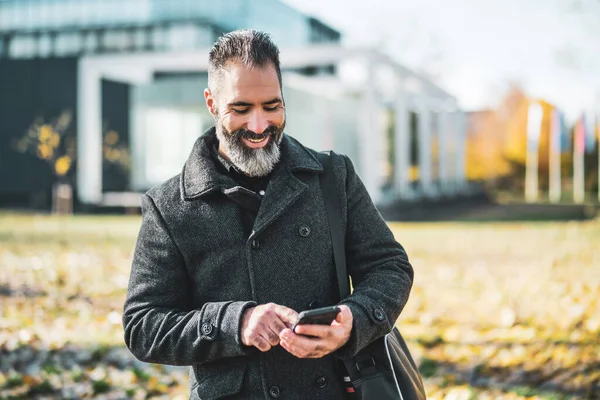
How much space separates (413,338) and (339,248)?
14.9 feet

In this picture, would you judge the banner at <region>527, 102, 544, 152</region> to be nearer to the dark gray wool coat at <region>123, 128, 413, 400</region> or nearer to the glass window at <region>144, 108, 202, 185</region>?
the glass window at <region>144, 108, 202, 185</region>

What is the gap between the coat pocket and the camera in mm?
2389

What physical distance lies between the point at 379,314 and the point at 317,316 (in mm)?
285

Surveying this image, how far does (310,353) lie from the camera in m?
2.15

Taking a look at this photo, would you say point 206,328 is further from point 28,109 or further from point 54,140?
point 28,109

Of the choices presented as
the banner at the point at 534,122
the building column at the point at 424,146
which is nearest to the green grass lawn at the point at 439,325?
the building column at the point at 424,146

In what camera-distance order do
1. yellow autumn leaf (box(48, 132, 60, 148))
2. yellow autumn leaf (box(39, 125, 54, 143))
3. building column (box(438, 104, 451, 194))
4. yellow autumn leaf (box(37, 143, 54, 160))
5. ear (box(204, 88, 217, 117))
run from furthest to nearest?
building column (box(438, 104, 451, 194)), yellow autumn leaf (box(48, 132, 60, 148)), yellow autumn leaf (box(39, 125, 54, 143)), yellow autumn leaf (box(37, 143, 54, 160)), ear (box(204, 88, 217, 117))

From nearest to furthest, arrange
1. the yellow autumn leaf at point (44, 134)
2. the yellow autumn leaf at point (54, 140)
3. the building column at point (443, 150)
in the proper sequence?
the yellow autumn leaf at point (44, 134), the yellow autumn leaf at point (54, 140), the building column at point (443, 150)

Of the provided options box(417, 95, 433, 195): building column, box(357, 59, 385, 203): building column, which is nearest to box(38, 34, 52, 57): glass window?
box(417, 95, 433, 195): building column

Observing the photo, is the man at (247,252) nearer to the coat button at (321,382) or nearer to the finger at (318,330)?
the coat button at (321,382)

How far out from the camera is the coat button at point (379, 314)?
2316 millimetres

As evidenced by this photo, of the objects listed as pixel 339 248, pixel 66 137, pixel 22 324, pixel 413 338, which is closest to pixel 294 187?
pixel 339 248

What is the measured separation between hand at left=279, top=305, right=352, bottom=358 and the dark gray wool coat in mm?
129

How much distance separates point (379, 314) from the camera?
2324mm
